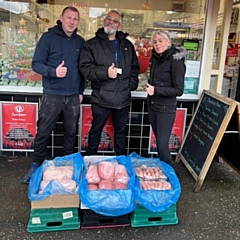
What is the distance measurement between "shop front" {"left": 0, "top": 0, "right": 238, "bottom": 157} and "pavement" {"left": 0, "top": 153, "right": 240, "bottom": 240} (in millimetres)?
734

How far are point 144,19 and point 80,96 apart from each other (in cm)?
177

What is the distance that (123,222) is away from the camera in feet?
8.38

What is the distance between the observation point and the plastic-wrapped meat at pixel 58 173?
2.57 m

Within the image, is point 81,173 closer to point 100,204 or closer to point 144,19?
point 100,204

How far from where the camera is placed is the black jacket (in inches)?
118

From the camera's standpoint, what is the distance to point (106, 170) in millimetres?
2596

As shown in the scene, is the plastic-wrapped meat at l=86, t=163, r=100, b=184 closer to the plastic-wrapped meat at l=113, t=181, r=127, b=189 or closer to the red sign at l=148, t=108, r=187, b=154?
the plastic-wrapped meat at l=113, t=181, r=127, b=189

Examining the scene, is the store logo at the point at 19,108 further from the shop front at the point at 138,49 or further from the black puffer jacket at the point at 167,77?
the black puffer jacket at the point at 167,77

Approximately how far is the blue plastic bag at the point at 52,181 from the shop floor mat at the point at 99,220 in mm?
234

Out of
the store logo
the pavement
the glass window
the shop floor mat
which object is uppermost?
the glass window

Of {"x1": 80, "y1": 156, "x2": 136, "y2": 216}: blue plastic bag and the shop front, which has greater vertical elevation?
the shop front

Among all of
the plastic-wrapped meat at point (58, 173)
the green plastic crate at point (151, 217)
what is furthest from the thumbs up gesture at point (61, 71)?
the green plastic crate at point (151, 217)

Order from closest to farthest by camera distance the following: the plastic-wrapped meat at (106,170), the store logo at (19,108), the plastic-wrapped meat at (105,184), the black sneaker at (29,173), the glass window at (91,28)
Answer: the plastic-wrapped meat at (105,184) → the plastic-wrapped meat at (106,170) → the black sneaker at (29,173) → the store logo at (19,108) → the glass window at (91,28)

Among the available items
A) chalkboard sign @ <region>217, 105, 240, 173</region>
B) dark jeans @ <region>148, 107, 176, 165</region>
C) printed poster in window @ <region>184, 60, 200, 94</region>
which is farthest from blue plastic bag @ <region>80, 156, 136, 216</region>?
printed poster in window @ <region>184, 60, 200, 94</region>
